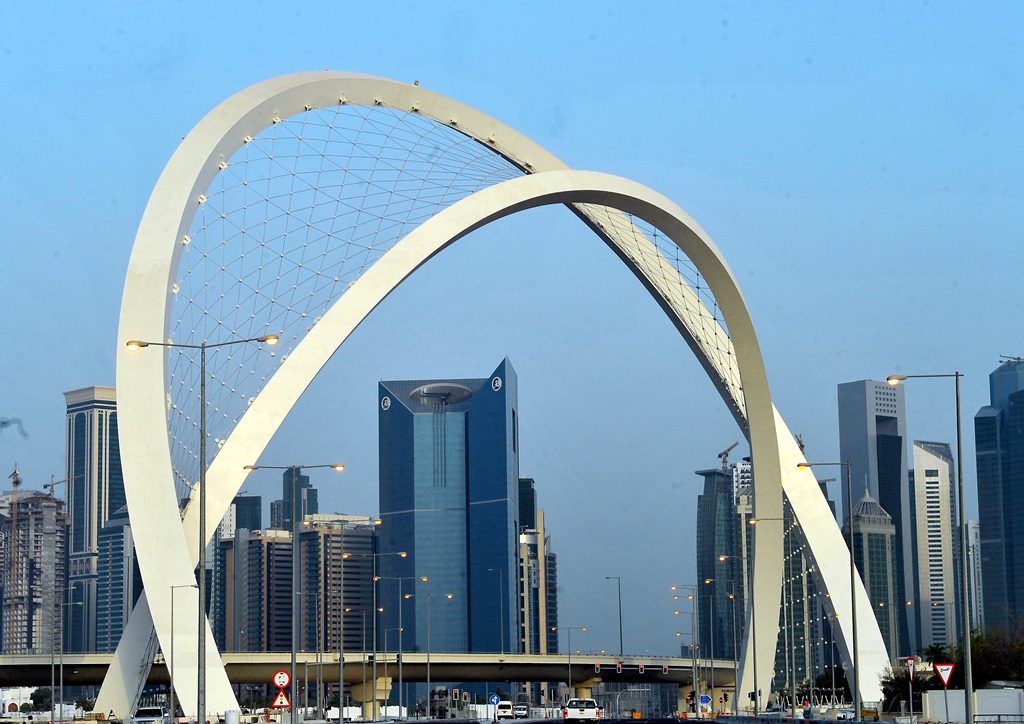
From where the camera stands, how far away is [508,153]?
60.7 meters

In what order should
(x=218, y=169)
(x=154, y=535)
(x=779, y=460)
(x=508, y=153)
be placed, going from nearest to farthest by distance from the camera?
(x=154, y=535) < (x=218, y=169) < (x=508, y=153) < (x=779, y=460)

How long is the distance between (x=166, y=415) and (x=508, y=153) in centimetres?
2080

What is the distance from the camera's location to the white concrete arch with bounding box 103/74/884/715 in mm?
45000

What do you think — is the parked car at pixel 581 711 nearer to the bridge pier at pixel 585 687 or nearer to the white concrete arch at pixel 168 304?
the white concrete arch at pixel 168 304

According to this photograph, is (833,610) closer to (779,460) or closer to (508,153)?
(779,460)

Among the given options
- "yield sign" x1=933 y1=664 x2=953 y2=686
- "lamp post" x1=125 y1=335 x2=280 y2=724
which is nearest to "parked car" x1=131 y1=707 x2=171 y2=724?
"lamp post" x1=125 y1=335 x2=280 y2=724

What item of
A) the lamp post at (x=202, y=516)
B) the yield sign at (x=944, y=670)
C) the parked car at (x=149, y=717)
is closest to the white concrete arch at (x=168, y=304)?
the parked car at (x=149, y=717)

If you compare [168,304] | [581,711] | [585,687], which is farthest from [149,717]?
[585,687]

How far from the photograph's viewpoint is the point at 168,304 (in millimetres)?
45594

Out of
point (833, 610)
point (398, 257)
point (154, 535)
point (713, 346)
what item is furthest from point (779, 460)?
point (154, 535)

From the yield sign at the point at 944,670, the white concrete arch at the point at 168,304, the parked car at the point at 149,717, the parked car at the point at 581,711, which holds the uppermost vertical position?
the white concrete arch at the point at 168,304

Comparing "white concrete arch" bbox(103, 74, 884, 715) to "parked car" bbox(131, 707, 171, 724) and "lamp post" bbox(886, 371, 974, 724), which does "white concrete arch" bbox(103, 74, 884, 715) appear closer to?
"parked car" bbox(131, 707, 171, 724)

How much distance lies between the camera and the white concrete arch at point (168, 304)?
45.0m

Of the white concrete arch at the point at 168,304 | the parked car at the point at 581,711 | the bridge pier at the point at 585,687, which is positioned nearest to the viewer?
the white concrete arch at the point at 168,304
